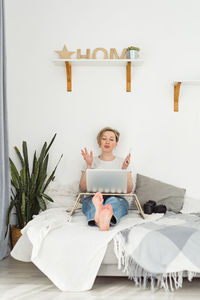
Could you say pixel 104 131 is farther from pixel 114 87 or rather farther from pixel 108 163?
pixel 114 87

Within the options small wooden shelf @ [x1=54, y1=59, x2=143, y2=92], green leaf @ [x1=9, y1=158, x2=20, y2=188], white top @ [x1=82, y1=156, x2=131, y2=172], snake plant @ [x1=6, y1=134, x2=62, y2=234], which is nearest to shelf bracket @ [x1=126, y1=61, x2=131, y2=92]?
small wooden shelf @ [x1=54, y1=59, x2=143, y2=92]

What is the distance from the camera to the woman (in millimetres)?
2271

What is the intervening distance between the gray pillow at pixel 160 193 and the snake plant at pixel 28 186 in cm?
81

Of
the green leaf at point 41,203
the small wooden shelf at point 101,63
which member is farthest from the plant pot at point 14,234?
the small wooden shelf at point 101,63

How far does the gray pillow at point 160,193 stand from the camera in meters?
2.96

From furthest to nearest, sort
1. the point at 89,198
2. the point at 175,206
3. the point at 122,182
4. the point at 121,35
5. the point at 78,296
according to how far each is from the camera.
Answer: the point at 121,35 → the point at 175,206 → the point at 89,198 → the point at 122,182 → the point at 78,296

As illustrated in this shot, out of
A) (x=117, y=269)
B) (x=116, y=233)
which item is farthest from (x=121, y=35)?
(x=117, y=269)

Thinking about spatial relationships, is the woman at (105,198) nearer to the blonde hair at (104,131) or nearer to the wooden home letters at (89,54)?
the blonde hair at (104,131)

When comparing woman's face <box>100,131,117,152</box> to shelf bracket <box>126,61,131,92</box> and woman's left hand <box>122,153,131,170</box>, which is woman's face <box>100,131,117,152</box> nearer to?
woman's left hand <box>122,153,131,170</box>

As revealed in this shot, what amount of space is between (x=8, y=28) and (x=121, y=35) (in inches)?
43.8

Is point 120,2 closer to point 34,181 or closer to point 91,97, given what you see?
point 91,97

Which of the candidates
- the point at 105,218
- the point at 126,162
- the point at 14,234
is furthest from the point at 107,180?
the point at 14,234

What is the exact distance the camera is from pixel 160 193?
2998mm

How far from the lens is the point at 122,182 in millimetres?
2457
